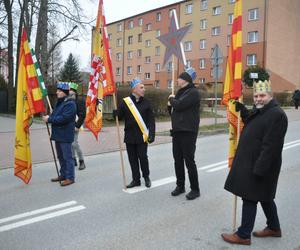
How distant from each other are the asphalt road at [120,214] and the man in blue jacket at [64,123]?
49 cm

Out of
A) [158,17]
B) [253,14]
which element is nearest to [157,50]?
[158,17]

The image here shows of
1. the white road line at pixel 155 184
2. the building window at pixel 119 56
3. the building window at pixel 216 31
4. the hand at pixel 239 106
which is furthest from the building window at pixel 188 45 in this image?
the hand at pixel 239 106

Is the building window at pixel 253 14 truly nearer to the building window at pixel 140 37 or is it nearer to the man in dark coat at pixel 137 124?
the building window at pixel 140 37

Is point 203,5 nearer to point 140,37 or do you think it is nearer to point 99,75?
point 140,37

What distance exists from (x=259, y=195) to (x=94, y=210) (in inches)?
95.9

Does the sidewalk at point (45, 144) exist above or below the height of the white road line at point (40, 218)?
above

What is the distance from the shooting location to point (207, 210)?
214 inches

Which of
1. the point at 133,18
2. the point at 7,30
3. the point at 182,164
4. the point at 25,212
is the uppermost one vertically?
A: the point at 133,18

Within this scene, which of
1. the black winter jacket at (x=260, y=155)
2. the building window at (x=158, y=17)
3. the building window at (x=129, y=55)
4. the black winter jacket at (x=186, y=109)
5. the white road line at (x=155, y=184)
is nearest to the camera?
the black winter jacket at (x=260, y=155)

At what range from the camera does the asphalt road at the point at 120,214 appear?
4.31 meters

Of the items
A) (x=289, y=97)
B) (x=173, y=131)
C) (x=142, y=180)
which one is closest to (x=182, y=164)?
(x=173, y=131)

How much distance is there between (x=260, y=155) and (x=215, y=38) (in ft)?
152

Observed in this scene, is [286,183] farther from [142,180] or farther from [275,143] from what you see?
[275,143]

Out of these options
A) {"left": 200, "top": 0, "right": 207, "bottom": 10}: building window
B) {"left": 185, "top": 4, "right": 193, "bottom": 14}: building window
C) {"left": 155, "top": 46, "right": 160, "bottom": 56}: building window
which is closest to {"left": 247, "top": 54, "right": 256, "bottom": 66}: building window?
{"left": 200, "top": 0, "right": 207, "bottom": 10}: building window
